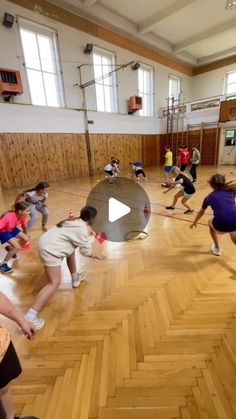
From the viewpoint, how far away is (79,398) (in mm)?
1315

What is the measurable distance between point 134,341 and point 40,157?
10.2m

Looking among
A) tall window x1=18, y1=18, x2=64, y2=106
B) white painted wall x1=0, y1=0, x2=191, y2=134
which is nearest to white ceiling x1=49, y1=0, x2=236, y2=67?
white painted wall x1=0, y1=0, x2=191, y2=134

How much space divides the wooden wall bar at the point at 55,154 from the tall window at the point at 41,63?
180 cm

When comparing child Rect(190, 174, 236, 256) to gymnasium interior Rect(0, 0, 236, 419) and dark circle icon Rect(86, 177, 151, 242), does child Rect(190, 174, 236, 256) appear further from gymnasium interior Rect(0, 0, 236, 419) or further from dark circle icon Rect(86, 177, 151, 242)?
dark circle icon Rect(86, 177, 151, 242)

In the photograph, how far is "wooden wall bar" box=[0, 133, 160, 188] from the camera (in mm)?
9516

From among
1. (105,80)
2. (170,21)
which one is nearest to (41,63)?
(105,80)

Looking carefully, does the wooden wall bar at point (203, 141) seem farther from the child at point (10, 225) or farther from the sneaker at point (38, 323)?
the sneaker at point (38, 323)

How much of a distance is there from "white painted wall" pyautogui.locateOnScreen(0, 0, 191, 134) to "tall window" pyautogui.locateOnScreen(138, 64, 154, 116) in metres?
0.42

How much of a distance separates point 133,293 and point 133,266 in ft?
1.78

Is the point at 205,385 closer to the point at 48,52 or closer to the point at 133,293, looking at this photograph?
the point at 133,293

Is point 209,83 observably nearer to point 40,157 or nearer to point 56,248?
point 40,157

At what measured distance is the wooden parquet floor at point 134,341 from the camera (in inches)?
50.7

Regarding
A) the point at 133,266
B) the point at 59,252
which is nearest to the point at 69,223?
the point at 59,252

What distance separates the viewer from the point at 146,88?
15.0m
